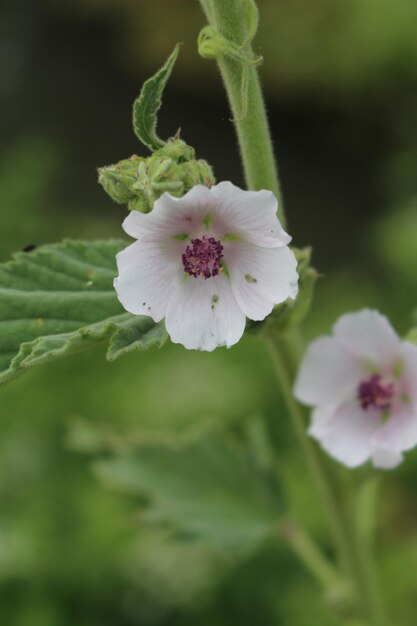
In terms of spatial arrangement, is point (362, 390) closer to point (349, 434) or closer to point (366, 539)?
point (349, 434)

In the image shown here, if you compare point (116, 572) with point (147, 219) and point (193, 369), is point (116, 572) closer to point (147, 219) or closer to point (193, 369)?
point (193, 369)

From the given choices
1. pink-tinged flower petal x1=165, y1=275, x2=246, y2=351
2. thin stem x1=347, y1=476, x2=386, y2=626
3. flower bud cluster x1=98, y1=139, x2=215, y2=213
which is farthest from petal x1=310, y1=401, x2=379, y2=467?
flower bud cluster x1=98, y1=139, x2=215, y2=213

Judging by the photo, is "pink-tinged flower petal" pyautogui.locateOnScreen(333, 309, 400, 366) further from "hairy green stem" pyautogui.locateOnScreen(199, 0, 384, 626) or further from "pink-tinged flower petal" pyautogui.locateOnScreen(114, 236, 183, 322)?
"pink-tinged flower petal" pyautogui.locateOnScreen(114, 236, 183, 322)

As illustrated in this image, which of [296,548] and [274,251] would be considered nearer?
[274,251]

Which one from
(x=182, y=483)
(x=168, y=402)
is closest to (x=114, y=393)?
(x=168, y=402)

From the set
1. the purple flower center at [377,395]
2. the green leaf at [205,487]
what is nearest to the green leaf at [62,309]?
the purple flower center at [377,395]

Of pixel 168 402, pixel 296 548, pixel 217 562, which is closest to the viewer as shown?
pixel 296 548

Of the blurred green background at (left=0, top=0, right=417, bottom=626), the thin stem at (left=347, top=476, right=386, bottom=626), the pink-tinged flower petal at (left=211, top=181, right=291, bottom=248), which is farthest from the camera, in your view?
the blurred green background at (left=0, top=0, right=417, bottom=626)
